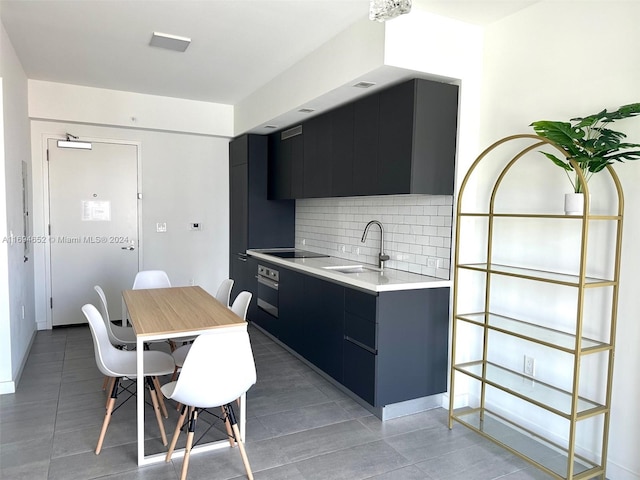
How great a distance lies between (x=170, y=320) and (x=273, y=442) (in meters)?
1.00

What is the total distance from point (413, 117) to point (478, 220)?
89cm

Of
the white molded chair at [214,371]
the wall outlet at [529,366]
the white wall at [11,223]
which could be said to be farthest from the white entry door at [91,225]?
the wall outlet at [529,366]

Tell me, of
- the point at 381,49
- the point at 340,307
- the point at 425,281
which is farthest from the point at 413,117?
the point at 340,307

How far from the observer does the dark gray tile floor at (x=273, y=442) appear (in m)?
2.45

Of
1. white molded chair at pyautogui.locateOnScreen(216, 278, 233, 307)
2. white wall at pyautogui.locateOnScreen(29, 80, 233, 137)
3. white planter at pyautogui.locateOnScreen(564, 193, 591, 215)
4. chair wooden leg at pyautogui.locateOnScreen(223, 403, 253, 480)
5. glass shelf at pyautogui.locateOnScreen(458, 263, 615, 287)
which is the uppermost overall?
white wall at pyautogui.locateOnScreen(29, 80, 233, 137)

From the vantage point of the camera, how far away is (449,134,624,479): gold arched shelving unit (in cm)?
225

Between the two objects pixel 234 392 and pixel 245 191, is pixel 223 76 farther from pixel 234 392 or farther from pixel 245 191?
pixel 234 392

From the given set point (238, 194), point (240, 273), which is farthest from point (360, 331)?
point (238, 194)

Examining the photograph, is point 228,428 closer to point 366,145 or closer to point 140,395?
point 140,395

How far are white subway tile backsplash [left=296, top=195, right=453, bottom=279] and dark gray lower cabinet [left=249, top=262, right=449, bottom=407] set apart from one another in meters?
0.38

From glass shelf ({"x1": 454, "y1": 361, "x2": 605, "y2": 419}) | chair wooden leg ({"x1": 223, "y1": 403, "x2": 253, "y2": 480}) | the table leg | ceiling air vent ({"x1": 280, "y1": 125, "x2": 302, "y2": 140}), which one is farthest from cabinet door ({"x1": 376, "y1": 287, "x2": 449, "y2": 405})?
ceiling air vent ({"x1": 280, "y1": 125, "x2": 302, "y2": 140})

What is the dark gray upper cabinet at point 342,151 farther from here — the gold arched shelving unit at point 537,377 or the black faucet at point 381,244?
the gold arched shelving unit at point 537,377

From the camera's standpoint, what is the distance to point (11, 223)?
11.5 ft

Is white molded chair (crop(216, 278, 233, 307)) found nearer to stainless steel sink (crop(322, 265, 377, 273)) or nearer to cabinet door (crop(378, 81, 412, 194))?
stainless steel sink (crop(322, 265, 377, 273))
